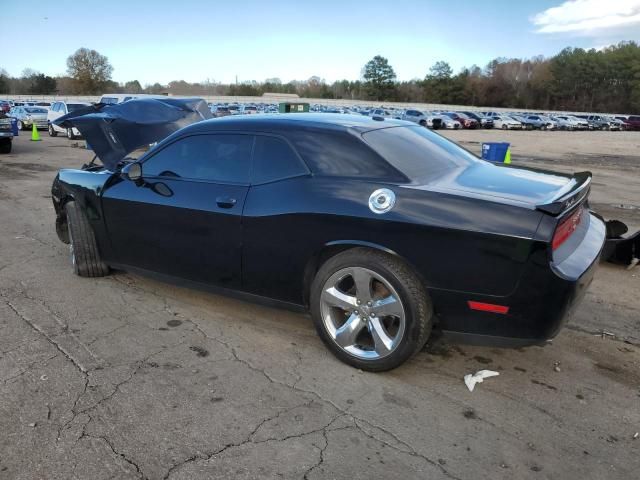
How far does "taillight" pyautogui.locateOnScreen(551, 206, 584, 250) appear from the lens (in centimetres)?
279

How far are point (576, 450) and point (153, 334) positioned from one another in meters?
2.86

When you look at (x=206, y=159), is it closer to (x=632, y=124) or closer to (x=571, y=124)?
(x=571, y=124)

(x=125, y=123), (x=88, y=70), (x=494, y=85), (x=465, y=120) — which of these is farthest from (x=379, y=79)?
(x=125, y=123)

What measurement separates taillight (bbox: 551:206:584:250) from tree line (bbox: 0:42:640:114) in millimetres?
107136

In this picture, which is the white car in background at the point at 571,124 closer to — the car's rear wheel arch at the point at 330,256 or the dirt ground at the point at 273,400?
the dirt ground at the point at 273,400

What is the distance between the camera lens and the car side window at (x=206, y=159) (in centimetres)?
370

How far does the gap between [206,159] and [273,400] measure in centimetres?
188

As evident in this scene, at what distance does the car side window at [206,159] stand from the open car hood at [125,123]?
1.22 metres

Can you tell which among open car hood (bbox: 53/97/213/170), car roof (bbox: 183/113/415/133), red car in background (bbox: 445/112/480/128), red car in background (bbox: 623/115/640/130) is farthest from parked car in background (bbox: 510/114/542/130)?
car roof (bbox: 183/113/415/133)

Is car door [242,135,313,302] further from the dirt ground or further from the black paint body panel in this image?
the dirt ground

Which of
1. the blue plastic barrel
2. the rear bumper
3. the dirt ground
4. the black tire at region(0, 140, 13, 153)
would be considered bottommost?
the dirt ground

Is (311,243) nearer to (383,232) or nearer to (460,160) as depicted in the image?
(383,232)

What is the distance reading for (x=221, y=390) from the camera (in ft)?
10.2

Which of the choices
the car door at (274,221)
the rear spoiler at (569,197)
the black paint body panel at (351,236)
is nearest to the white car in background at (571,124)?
the rear spoiler at (569,197)
